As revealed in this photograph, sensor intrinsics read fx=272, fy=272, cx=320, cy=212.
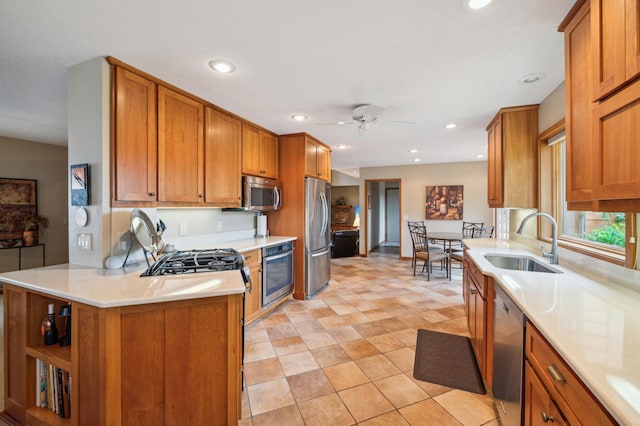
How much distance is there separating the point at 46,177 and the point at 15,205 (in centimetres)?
62

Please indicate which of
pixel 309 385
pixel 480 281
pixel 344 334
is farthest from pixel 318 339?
pixel 480 281

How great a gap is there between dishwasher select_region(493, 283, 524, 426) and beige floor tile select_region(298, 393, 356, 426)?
2.91 ft

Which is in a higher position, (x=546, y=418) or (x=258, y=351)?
(x=546, y=418)

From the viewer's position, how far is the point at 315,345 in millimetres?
2629

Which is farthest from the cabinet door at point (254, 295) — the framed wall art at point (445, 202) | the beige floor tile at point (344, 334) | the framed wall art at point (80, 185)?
the framed wall art at point (445, 202)

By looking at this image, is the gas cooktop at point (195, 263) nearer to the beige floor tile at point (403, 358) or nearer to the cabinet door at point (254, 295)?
the cabinet door at point (254, 295)

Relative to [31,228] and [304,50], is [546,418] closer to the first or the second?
[304,50]

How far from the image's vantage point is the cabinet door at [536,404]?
992 millimetres

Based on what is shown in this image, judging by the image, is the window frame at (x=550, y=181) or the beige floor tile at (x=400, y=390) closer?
the beige floor tile at (x=400, y=390)

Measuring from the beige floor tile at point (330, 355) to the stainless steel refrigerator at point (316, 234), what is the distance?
137 centimetres

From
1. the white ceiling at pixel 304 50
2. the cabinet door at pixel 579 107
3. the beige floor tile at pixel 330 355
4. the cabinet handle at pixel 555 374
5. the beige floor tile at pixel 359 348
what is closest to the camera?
the cabinet handle at pixel 555 374

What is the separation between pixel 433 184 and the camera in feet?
21.8

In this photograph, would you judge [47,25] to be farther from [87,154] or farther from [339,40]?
[339,40]

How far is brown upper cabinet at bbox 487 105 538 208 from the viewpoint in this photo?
9.41 feet
